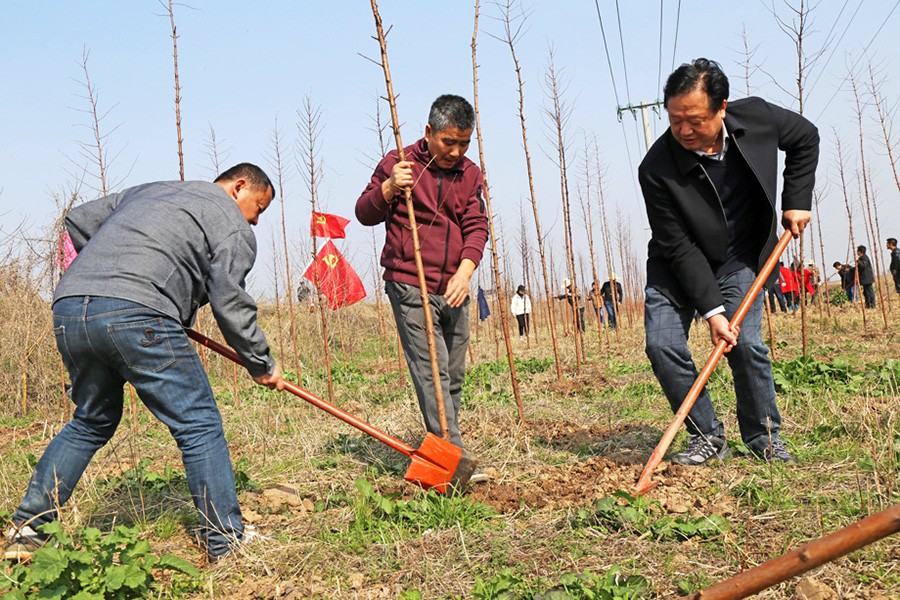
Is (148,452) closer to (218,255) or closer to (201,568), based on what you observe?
(201,568)

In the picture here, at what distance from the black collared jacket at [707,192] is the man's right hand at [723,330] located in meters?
0.06

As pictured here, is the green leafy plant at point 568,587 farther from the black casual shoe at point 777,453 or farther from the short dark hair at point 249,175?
the short dark hair at point 249,175

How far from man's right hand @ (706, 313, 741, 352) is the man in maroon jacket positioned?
1.15m

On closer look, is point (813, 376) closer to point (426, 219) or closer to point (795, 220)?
point (795, 220)

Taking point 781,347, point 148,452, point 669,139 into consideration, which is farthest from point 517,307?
point 669,139

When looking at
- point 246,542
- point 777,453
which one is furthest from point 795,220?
point 246,542

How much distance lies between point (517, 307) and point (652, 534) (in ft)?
44.0

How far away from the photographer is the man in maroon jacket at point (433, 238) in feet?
11.2

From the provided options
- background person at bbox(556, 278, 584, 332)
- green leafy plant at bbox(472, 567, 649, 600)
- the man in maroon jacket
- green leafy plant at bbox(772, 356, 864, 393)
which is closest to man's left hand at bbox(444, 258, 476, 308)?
the man in maroon jacket

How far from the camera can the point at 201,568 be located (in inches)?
109

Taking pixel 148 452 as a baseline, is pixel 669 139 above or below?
above

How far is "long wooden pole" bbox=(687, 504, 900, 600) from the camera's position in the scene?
3.44 ft

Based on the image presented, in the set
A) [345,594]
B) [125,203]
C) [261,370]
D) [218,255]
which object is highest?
[125,203]

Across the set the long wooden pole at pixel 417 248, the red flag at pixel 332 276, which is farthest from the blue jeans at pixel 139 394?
the red flag at pixel 332 276
